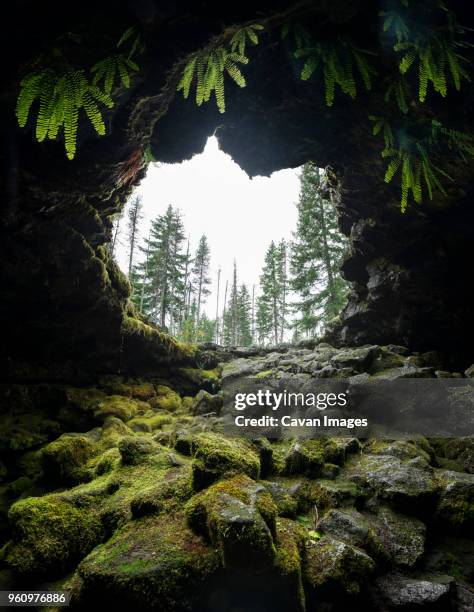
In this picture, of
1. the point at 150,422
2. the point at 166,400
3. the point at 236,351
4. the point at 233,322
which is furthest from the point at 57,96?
the point at 233,322

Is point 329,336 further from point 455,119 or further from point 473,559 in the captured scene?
point 473,559

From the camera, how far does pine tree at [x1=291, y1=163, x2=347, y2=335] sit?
25.1 meters

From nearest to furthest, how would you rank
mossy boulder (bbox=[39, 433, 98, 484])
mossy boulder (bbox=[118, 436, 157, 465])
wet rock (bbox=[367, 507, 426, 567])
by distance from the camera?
1. wet rock (bbox=[367, 507, 426, 567])
2. mossy boulder (bbox=[118, 436, 157, 465])
3. mossy boulder (bbox=[39, 433, 98, 484])

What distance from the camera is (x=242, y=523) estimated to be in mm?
2816

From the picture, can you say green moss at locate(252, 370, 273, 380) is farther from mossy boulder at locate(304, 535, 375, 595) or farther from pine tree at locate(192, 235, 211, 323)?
pine tree at locate(192, 235, 211, 323)

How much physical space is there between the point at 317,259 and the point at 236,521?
1008 inches

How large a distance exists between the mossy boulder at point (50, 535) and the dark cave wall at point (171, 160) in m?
5.61

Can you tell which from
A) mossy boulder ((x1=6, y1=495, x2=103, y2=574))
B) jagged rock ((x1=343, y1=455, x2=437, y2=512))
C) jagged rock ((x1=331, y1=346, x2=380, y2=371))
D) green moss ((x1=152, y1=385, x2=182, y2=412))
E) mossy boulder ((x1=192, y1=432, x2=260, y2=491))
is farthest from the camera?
green moss ((x1=152, y1=385, x2=182, y2=412))

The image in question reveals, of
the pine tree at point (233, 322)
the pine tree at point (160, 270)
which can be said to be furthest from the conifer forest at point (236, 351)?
the pine tree at point (233, 322)

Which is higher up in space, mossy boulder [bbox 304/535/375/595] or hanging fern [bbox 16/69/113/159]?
hanging fern [bbox 16/69/113/159]

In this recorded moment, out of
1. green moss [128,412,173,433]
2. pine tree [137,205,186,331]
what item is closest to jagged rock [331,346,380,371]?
green moss [128,412,173,433]

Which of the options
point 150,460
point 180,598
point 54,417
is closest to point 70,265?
point 54,417

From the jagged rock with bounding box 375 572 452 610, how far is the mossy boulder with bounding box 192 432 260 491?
174cm

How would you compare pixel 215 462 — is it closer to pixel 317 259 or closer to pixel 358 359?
pixel 358 359
